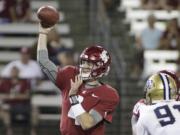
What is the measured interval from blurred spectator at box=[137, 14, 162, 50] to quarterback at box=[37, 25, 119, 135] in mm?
7708

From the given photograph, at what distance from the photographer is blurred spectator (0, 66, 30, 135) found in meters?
13.4

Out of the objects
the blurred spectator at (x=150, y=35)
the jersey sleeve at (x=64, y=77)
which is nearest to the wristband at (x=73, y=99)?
the jersey sleeve at (x=64, y=77)

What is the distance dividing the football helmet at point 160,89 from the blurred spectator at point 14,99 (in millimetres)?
6413

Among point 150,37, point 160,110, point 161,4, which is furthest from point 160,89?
point 161,4

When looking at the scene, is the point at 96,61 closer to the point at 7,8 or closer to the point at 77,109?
the point at 77,109

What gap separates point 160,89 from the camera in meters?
7.05

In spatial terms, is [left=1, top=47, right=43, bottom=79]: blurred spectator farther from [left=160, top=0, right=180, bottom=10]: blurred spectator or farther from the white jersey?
the white jersey

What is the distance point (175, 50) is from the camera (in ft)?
51.3

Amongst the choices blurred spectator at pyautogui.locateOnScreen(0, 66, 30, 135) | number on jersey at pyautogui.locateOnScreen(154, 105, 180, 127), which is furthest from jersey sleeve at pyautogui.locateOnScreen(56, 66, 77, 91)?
blurred spectator at pyautogui.locateOnScreen(0, 66, 30, 135)

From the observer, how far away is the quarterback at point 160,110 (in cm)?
700

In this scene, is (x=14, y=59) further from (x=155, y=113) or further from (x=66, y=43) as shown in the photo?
(x=155, y=113)

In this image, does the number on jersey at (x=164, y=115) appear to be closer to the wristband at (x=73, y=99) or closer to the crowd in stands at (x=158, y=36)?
the wristband at (x=73, y=99)

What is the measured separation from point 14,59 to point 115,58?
184 centimetres

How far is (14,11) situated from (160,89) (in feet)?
30.1
